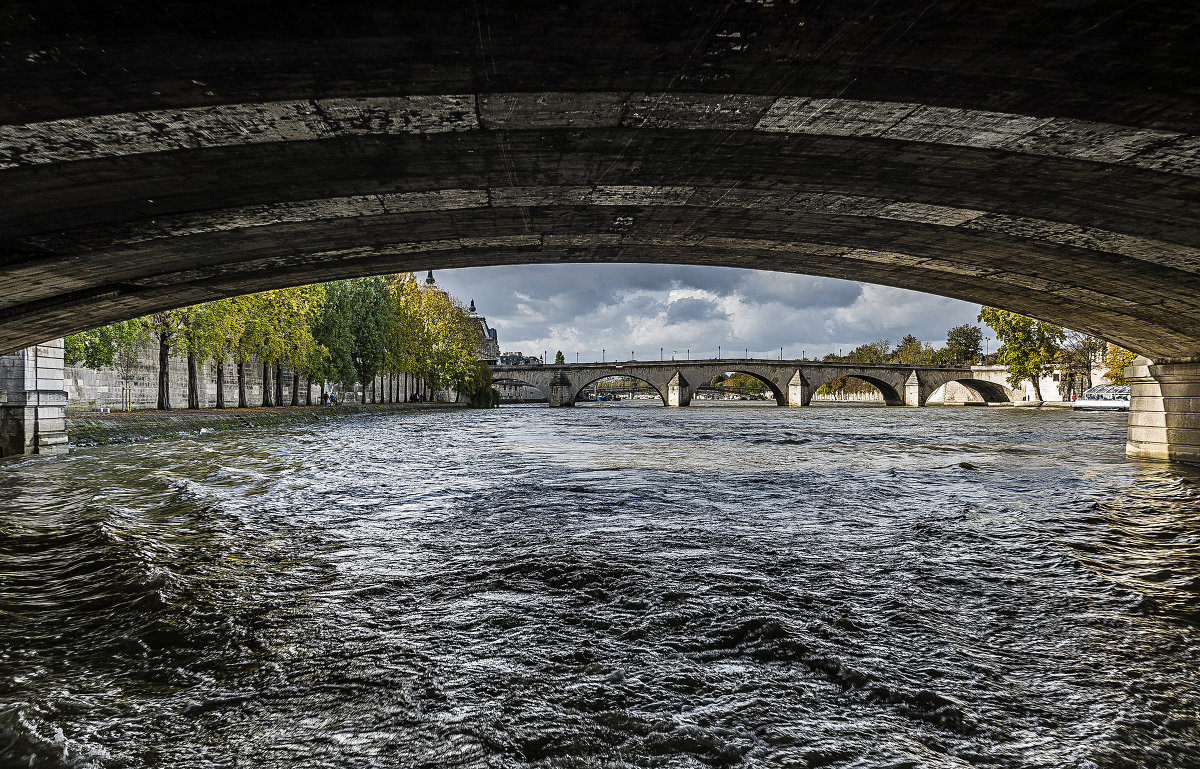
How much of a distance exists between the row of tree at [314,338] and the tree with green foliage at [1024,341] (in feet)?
197

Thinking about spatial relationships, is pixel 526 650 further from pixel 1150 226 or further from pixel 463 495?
pixel 1150 226

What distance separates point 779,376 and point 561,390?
106 feet

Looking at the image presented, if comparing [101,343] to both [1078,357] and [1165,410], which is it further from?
[1078,357]

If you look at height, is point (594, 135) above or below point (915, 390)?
above

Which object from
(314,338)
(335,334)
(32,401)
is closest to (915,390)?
(335,334)

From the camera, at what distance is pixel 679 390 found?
84.4 m

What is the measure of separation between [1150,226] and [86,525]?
1703cm

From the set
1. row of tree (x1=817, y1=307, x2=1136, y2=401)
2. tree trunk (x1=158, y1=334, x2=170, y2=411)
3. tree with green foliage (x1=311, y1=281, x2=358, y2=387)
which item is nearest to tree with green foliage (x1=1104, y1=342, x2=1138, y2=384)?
row of tree (x1=817, y1=307, x2=1136, y2=401)

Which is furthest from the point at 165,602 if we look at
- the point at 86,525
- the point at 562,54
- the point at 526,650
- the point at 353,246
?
the point at 353,246

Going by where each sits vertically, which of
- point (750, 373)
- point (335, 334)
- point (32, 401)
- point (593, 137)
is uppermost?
point (335, 334)

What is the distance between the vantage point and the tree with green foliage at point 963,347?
108625 millimetres

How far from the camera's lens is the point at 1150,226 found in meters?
9.30

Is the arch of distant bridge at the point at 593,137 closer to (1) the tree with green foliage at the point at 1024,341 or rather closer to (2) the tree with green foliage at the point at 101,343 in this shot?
(2) the tree with green foliage at the point at 101,343

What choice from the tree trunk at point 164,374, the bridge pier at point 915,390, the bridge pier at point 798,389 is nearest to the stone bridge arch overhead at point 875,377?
the bridge pier at point 915,390
